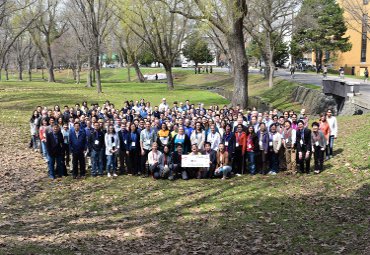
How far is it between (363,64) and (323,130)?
50.9m

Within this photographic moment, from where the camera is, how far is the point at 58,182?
13039 millimetres

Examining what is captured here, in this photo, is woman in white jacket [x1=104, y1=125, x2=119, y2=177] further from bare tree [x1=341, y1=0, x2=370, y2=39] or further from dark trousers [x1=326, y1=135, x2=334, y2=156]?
bare tree [x1=341, y1=0, x2=370, y2=39]

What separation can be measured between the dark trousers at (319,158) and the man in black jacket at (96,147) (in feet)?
21.9

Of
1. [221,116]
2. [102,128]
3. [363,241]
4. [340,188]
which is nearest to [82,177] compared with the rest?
[102,128]

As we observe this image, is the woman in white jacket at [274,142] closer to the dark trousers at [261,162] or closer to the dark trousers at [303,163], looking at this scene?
the dark trousers at [261,162]

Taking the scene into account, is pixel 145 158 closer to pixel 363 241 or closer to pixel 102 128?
pixel 102 128

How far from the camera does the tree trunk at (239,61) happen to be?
81.5 ft

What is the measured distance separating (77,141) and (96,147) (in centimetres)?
61

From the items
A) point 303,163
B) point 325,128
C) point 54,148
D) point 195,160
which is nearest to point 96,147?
point 54,148

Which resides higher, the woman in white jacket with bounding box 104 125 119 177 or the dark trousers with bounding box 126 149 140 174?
the woman in white jacket with bounding box 104 125 119 177

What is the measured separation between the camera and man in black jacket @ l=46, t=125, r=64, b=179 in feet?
43.0

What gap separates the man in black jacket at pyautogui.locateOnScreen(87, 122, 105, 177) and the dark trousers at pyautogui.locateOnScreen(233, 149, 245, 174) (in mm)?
4242

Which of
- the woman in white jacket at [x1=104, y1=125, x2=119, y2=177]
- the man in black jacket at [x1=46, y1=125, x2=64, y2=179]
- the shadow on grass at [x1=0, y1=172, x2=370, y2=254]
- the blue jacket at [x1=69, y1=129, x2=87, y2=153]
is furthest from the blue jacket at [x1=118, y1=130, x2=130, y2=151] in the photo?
the man in black jacket at [x1=46, y1=125, x2=64, y2=179]

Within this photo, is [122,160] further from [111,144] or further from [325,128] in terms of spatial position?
[325,128]
